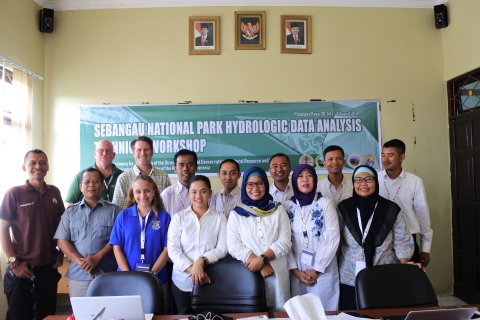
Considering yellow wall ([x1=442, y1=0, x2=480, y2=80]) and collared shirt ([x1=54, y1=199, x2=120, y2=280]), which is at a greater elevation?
yellow wall ([x1=442, y1=0, x2=480, y2=80])

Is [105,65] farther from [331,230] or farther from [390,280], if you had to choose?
[390,280]

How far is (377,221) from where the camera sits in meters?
2.12

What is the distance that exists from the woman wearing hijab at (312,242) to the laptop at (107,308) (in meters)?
1.15

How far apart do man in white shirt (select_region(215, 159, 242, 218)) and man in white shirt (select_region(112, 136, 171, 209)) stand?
601 mm

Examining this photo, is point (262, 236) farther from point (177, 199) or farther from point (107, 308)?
point (107, 308)

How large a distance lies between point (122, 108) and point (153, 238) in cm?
220

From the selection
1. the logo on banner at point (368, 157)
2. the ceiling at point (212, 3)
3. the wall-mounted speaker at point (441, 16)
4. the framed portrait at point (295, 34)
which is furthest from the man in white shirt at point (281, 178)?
the wall-mounted speaker at point (441, 16)

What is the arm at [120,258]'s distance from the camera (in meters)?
2.21

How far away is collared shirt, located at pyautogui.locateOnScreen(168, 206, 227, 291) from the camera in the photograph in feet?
7.11

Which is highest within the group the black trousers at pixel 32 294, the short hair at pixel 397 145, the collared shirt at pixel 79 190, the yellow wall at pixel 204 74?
the yellow wall at pixel 204 74

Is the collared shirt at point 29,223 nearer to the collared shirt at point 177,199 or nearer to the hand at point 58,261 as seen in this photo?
the hand at point 58,261

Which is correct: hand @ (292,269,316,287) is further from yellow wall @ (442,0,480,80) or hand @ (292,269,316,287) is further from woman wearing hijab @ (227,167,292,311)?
yellow wall @ (442,0,480,80)

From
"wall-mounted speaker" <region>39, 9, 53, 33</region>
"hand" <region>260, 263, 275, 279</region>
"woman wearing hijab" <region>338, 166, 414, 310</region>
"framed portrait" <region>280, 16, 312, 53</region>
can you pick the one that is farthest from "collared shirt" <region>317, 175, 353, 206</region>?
"wall-mounted speaker" <region>39, 9, 53, 33</region>

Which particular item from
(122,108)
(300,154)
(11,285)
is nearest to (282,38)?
(300,154)
